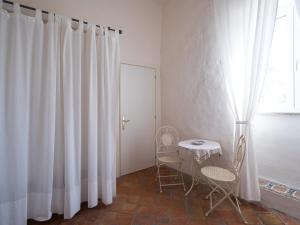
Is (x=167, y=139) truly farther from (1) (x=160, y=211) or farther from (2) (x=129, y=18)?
(2) (x=129, y=18)

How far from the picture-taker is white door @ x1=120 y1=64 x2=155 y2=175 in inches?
130

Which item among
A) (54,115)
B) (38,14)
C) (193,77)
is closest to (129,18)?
(193,77)

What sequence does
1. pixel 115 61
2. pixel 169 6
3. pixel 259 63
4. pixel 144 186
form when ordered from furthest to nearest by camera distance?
pixel 169 6 < pixel 144 186 < pixel 115 61 < pixel 259 63

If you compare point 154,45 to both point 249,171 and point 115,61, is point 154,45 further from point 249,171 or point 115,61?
point 249,171

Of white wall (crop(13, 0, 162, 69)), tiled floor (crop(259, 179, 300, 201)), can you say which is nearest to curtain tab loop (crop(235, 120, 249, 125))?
tiled floor (crop(259, 179, 300, 201))

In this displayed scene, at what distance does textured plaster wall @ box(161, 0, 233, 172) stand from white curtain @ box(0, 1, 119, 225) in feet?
4.79

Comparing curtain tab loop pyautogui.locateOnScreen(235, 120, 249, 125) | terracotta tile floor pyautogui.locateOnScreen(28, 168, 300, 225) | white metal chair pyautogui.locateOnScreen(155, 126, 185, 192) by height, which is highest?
curtain tab loop pyautogui.locateOnScreen(235, 120, 249, 125)

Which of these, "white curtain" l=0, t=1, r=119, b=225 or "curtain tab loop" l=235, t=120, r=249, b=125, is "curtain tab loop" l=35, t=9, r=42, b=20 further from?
"curtain tab loop" l=235, t=120, r=249, b=125

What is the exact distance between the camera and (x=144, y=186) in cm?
288

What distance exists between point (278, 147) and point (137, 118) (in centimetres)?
230

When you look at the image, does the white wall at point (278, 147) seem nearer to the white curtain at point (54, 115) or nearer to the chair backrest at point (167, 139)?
the chair backrest at point (167, 139)

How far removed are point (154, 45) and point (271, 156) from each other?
9.58ft

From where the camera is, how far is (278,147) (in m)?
2.24

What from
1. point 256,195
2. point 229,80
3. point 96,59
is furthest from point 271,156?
point 96,59
